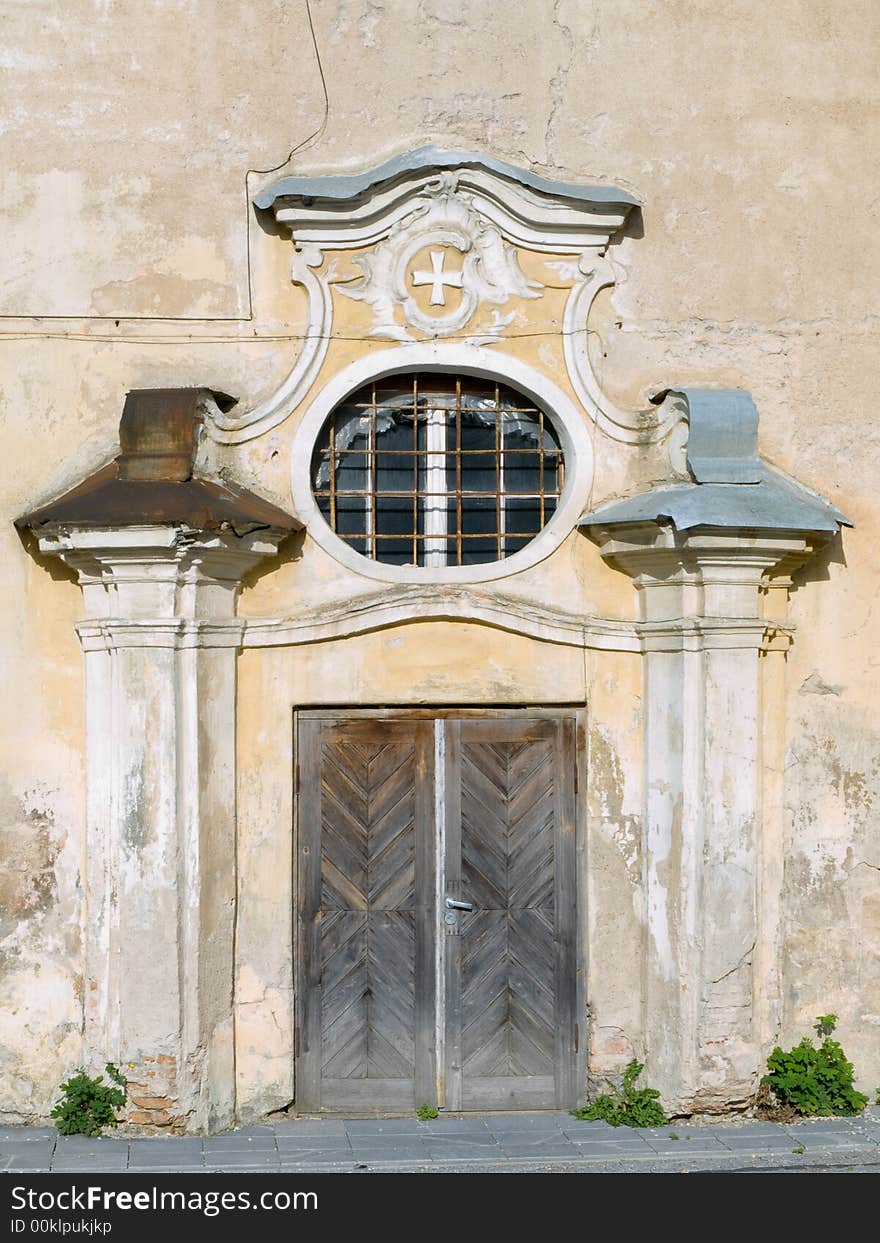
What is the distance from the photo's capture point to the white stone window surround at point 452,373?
7.80m

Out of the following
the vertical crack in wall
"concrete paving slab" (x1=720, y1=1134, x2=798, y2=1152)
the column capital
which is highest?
the vertical crack in wall

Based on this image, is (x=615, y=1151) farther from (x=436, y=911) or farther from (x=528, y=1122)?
(x=436, y=911)

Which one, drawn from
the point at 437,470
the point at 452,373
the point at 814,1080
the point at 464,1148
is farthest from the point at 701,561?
the point at 464,1148

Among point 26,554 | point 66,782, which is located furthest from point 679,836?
point 26,554

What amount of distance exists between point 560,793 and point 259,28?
15.1 feet

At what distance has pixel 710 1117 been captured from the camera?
779 centimetres

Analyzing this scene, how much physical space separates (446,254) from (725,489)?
2.05 meters

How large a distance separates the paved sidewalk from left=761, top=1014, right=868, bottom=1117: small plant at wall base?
3.4 inches

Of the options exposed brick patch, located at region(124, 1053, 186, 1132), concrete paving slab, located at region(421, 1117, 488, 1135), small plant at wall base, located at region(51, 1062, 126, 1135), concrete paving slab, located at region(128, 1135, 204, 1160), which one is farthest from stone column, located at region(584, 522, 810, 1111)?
small plant at wall base, located at region(51, 1062, 126, 1135)

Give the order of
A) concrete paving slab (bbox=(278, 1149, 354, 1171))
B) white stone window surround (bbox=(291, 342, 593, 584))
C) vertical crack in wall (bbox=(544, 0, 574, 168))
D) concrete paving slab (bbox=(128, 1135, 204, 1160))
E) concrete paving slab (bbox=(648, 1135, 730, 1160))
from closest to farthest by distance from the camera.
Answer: concrete paving slab (bbox=(278, 1149, 354, 1171)) < concrete paving slab (bbox=(128, 1135, 204, 1160)) < concrete paving slab (bbox=(648, 1135, 730, 1160)) < white stone window surround (bbox=(291, 342, 593, 584)) < vertical crack in wall (bbox=(544, 0, 574, 168))

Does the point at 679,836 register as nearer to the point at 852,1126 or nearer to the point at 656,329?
the point at 852,1126

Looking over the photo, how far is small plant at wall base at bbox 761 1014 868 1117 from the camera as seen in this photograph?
7855mm

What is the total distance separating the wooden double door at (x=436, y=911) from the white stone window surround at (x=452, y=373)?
830 millimetres

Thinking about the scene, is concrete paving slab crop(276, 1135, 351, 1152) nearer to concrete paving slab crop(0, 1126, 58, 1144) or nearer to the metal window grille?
concrete paving slab crop(0, 1126, 58, 1144)
